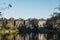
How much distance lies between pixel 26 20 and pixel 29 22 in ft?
1.11

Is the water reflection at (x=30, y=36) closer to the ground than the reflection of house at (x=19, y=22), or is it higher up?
closer to the ground

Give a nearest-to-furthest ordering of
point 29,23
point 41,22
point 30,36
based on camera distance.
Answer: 1. point 30,36
2. point 41,22
3. point 29,23

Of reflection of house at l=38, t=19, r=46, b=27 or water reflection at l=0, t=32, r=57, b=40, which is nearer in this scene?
water reflection at l=0, t=32, r=57, b=40

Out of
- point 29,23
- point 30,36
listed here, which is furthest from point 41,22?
point 30,36

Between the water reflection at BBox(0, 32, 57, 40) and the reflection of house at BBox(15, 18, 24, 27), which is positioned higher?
the reflection of house at BBox(15, 18, 24, 27)

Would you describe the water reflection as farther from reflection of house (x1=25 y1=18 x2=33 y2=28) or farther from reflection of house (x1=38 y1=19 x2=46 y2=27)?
reflection of house (x1=25 y1=18 x2=33 y2=28)

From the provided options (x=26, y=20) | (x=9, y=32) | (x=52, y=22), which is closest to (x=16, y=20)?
(x=26, y=20)

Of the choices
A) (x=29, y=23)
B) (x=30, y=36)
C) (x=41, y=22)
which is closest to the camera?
(x=30, y=36)

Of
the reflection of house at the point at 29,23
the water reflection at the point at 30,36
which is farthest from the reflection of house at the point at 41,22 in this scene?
the water reflection at the point at 30,36

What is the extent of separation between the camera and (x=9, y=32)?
18250 mm

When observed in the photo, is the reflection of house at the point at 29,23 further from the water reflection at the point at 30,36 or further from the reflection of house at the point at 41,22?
the water reflection at the point at 30,36

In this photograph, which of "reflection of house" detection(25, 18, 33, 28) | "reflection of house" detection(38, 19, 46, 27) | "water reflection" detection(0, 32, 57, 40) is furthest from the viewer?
"reflection of house" detection(25, 18, 33, 28)

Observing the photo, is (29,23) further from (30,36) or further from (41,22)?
(30,36)

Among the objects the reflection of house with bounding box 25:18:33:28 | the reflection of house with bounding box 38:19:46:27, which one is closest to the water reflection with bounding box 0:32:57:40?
the reflection of house with bounding box 38:19:46:27
